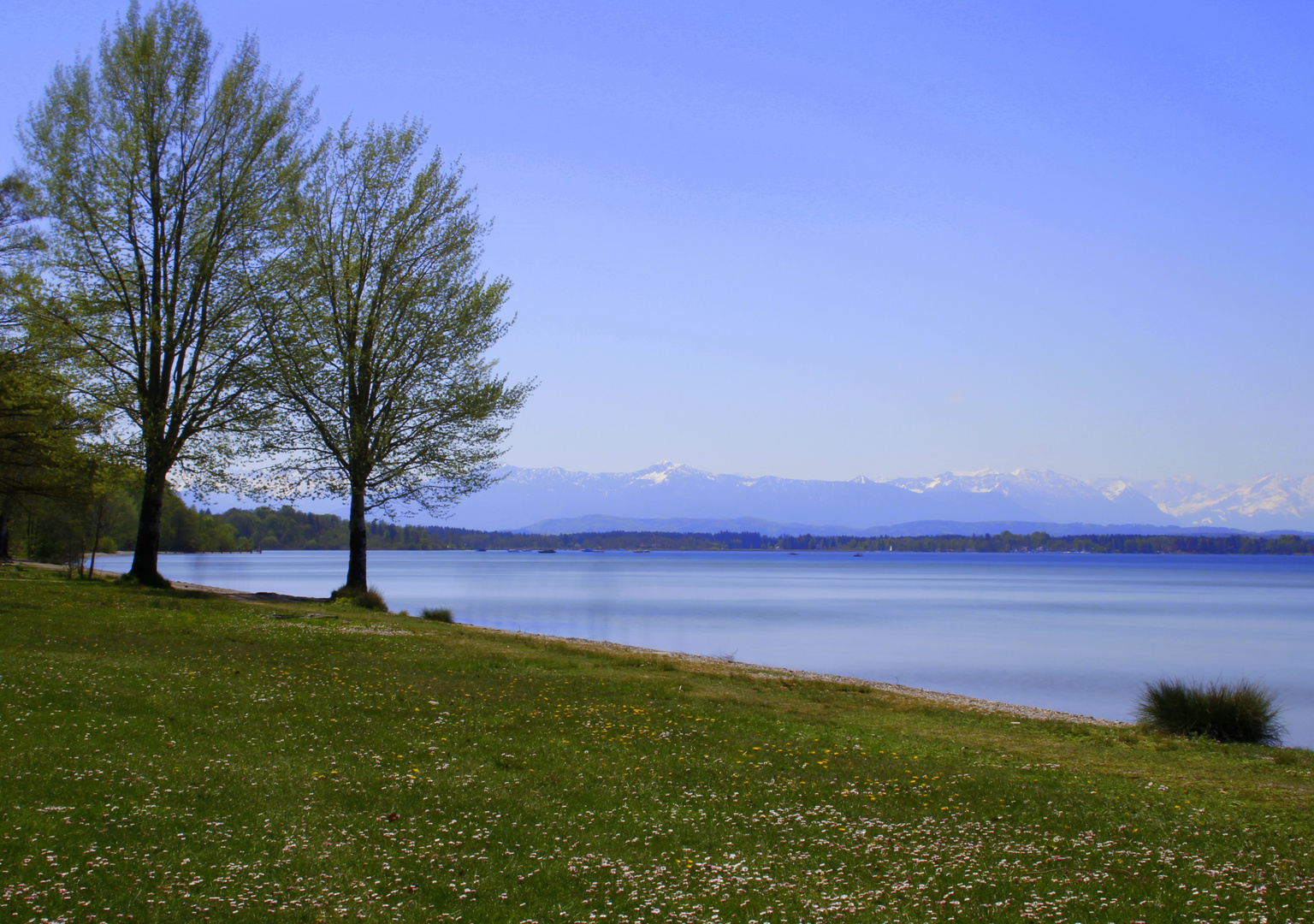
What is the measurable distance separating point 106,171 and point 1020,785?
3462cm

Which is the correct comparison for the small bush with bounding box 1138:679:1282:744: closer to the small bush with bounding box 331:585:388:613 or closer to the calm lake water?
the calm lake water

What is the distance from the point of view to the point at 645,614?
2584 inches

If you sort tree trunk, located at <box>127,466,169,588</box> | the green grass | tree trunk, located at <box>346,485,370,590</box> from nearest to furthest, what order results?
the green grass → tree trunk, located at <box>127,466,169,588</box> → tree trunk, located at <box>346,485,370,590</box>

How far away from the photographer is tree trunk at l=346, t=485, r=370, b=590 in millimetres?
37319

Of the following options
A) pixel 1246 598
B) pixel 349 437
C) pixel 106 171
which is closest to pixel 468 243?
pixel 349 437

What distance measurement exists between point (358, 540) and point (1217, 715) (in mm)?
31697

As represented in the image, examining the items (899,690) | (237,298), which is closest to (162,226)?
(237,298)

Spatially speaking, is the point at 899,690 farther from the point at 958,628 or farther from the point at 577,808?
the point at 958,628

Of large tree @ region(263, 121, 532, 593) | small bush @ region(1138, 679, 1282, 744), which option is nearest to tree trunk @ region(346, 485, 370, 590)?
large tree @ region(263, 121, 532, 593)

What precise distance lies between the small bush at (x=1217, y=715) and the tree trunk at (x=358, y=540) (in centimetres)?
2903

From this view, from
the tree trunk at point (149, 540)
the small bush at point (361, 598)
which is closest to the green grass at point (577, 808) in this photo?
the tree trunk at point (149, 540)

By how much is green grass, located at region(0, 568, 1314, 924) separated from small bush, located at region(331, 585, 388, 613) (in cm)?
1756

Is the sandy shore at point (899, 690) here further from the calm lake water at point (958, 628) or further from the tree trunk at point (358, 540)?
the calm lake water at point (958, 628)

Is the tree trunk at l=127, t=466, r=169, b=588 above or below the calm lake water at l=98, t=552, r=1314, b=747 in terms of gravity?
above
